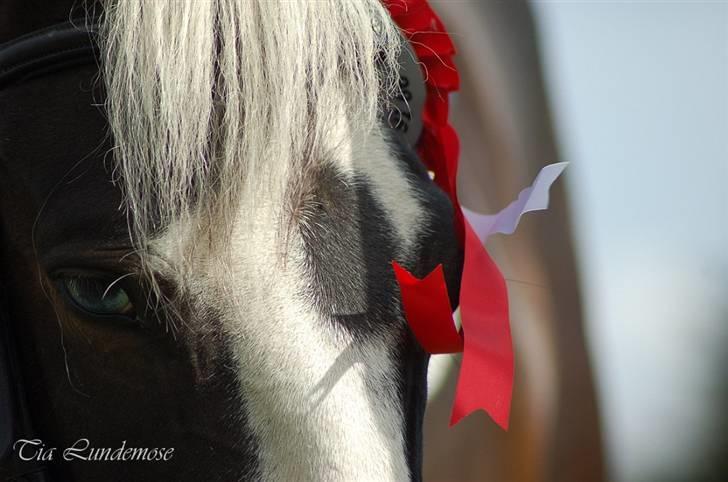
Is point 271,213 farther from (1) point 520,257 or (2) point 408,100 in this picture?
(1) point 520,257

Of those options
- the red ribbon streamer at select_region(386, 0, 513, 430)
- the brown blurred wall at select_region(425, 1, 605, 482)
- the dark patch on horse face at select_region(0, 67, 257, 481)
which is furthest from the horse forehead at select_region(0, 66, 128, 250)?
the brown blurred wall at select_region(425, 1, 605, 482)

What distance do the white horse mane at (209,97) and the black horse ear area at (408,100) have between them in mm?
186

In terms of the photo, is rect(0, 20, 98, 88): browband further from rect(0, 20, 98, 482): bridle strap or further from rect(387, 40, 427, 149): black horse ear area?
rect(387, 40, 427, 149): black horse ear area

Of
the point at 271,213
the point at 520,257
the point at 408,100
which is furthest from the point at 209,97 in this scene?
the point at 520,257

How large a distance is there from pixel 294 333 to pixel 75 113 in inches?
14.8

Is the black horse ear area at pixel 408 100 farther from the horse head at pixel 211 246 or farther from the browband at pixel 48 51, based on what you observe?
the browband at pixel 48 51

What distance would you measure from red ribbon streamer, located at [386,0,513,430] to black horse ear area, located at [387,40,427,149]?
0.18ft

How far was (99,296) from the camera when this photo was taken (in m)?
0.87

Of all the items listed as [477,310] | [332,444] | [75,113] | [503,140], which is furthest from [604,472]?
[75,113]

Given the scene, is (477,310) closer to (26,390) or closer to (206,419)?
(206,419)

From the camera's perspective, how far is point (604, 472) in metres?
2.39

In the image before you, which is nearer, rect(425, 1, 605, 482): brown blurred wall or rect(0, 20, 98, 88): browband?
rect(0, 20, 98, 88): browband

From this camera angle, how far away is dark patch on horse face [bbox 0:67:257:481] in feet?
2.76

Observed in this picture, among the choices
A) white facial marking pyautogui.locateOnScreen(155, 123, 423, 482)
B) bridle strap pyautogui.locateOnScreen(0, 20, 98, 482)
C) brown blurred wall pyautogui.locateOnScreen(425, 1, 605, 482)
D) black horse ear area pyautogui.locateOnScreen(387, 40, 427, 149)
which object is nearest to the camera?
white facial marking pyautogui.locateOnScreen(155, 123, 423, 482)
